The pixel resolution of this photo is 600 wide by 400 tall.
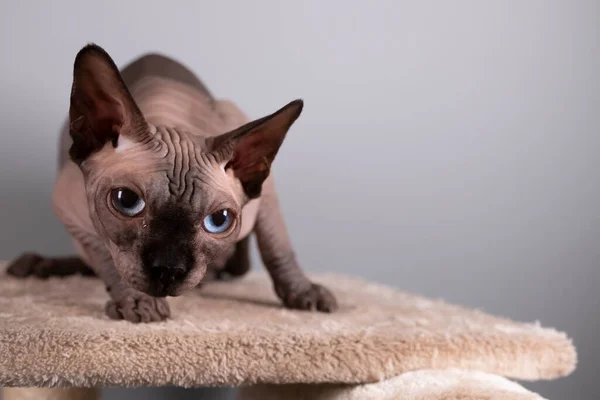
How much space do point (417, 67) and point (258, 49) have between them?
1.47ft

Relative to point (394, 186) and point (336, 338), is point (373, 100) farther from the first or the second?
point (336, 338)

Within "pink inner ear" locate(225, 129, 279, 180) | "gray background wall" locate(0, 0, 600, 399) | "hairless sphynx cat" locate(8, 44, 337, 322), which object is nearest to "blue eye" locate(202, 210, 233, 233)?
"hairless sphynx cat" locate(8, 44, 337, 322)

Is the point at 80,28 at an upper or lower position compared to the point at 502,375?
upper

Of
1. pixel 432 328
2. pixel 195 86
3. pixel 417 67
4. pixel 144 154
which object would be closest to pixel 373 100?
pixel 417 67

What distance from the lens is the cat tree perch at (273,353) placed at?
88 cm

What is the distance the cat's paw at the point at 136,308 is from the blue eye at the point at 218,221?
0.20 meters

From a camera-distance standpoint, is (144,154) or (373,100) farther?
(373,100)

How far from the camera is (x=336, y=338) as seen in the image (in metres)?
0.97

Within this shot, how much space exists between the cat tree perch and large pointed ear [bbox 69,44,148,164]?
26 cm

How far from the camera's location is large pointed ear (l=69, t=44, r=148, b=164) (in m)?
0.89

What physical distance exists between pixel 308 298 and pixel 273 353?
31cm

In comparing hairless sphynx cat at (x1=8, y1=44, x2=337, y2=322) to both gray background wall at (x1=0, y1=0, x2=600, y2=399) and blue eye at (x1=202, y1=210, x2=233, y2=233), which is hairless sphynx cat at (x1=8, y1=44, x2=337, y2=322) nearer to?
blue eye at (x1=202, y1=210, x2=233, y2=233)

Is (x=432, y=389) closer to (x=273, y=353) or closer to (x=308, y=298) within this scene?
(x=273, y=353)

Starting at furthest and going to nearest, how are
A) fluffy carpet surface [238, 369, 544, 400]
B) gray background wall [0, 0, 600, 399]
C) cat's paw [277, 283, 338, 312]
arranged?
gray background wall [0, 0, 600, 399] → cat's paw [277, 283, 338, 312] → fluffy carpet surface [238, 369, 544, 400]
